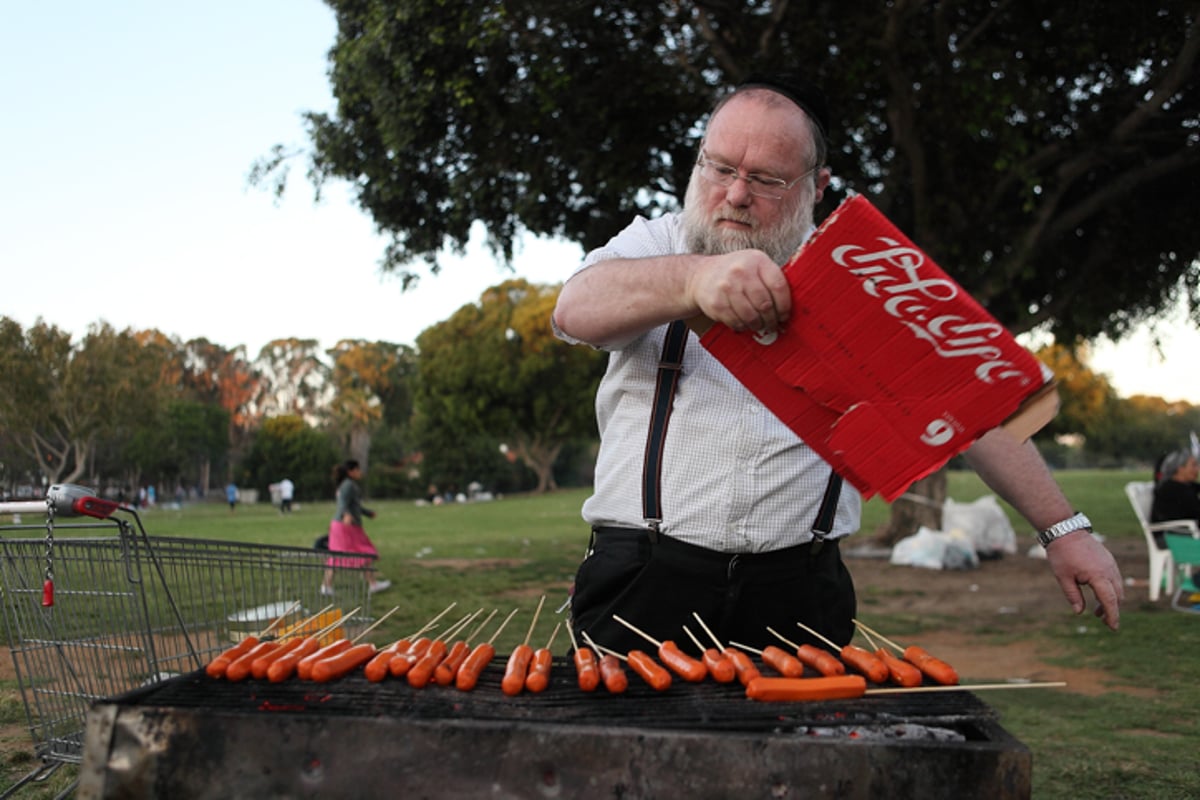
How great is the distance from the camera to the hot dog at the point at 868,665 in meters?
2.37

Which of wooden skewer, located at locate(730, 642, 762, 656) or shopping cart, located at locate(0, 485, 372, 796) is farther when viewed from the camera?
shopping cart, located at locate(0, 485, 372, 796)

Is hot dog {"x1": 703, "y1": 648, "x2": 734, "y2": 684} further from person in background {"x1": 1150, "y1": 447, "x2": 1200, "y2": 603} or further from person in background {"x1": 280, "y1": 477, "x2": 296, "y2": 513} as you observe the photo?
person in background {"x1": 280, "y1": 477, "x2": 296, "y2": 513}

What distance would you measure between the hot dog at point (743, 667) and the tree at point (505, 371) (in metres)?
47.9

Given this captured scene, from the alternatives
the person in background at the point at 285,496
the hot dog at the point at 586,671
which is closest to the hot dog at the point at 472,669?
the hot dog at the point at 586,671

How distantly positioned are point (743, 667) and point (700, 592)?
0.42 m

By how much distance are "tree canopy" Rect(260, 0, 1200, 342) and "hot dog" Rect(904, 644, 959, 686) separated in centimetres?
1014

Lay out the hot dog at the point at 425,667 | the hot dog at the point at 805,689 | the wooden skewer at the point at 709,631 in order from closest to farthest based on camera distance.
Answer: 1. the hot dog at the point at 805,689
2. the hot dog at the point at 425,667
3. the wooden skewer at the point at 709,631

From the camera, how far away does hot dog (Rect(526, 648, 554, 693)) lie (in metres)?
2.27

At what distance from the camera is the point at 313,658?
2408 mm

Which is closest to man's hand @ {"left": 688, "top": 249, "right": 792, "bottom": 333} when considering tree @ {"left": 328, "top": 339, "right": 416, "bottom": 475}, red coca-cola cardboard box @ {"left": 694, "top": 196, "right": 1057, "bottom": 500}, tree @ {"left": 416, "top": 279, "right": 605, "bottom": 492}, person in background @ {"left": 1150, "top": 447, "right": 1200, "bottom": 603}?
red coca-cola cardboard box @ {"left": 694, "top": 196, "right": 1057, "bottom": 500}

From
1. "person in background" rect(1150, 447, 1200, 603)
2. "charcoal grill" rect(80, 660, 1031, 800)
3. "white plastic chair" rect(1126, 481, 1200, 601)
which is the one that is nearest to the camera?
"charcoal grill" rect(80, 660, 1031, 800)

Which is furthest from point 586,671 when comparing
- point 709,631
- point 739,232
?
point 739,232

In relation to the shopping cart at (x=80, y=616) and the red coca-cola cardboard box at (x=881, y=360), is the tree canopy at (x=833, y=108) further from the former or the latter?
the red coca-cola cardboard box at (x=881, y=360)

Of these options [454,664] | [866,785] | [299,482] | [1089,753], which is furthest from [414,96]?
[299,482]
